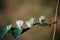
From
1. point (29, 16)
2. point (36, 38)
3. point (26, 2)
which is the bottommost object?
point (36, 38)

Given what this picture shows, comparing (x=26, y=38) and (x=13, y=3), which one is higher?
(x=13, y=3)

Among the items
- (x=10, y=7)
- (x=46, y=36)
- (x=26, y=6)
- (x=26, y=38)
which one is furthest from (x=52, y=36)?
(x=10, y=7)

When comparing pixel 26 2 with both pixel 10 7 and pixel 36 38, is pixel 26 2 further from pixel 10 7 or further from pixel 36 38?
pixel 36 38

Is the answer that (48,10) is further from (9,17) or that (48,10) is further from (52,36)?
(9,17)

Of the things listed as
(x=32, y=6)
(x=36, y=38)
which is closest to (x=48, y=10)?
(x=32, y=6)

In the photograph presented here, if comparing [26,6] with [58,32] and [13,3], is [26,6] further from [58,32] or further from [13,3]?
[58,32]

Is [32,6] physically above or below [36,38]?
above

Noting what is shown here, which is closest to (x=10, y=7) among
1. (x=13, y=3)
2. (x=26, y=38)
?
(x=13, y=3)
